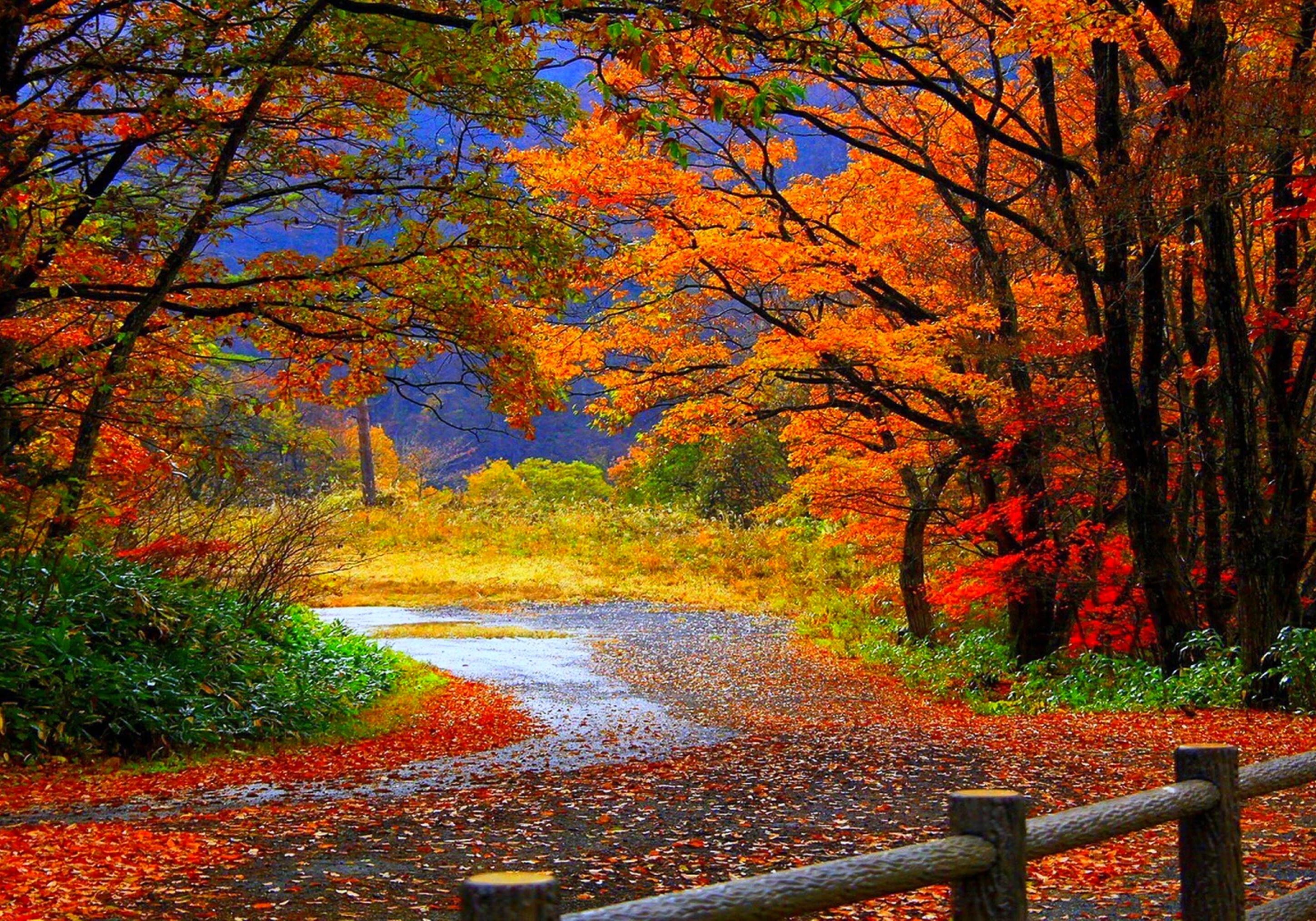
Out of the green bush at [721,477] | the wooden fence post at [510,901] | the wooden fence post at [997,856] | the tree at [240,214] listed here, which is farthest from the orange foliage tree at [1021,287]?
the green bush at [721,477]

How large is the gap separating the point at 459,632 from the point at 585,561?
43.3 feet

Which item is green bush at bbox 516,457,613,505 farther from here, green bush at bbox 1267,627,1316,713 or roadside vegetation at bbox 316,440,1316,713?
green bush at bbox 1267,627,1316,713

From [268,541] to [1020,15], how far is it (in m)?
10.4

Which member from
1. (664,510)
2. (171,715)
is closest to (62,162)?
(171,715)

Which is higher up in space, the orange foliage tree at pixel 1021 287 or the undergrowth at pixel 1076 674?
the orange foliage tree at pixel 1021 287

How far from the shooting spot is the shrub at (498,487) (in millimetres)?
46469

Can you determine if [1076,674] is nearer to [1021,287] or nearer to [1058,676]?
[1058,676]

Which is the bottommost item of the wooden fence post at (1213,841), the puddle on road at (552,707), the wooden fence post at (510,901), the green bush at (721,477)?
the puddle on road at (552,707)

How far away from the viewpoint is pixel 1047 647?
16.8 meters

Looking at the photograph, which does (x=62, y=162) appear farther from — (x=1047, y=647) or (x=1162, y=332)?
(x=1047, y=647)

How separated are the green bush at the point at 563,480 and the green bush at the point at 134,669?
43.3 metres

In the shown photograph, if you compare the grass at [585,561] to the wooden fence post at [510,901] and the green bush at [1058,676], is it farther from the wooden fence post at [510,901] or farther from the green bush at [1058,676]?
the wooden fence post at [510,901]

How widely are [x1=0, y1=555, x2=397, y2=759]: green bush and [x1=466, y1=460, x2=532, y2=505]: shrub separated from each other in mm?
32845

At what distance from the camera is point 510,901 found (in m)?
2.00
